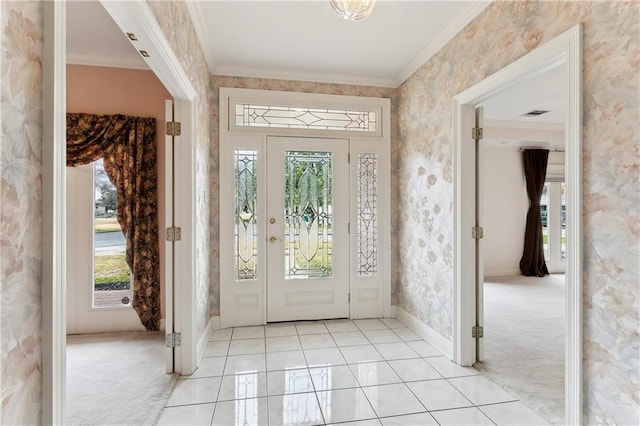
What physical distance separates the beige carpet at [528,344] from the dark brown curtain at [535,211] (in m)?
0.88

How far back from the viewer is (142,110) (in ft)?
10.6

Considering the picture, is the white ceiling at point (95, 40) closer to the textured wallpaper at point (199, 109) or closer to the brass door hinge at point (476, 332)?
the textured wallpaper at point (199, 109)

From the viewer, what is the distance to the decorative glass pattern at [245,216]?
136 inches

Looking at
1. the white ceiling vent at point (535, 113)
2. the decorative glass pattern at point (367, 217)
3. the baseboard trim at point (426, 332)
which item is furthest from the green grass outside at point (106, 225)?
the white ceiling vent at point (535, 113)

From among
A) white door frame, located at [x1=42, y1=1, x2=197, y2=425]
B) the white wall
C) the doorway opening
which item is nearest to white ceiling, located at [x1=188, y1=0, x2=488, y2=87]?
the doorway opening

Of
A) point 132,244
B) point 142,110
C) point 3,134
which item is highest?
point 142,110

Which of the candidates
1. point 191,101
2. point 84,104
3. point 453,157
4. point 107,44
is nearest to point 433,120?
point 453,157

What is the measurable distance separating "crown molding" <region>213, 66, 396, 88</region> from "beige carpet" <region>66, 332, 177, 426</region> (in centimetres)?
278

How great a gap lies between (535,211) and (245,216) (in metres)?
5.52

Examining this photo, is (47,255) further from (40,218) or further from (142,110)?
(142,110)

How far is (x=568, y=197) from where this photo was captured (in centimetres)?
168

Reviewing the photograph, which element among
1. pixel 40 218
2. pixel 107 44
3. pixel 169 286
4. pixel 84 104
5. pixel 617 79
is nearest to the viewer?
pixel 40 218

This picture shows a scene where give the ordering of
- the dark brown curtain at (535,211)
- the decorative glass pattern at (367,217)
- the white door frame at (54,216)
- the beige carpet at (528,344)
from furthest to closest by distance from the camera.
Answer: the dark brown curtain at (535,211) → the decorative glass pattern at (367,217) → the beige carpet at (528,344) → the white door frame at (54,216)

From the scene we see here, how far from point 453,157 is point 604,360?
1643 mm
